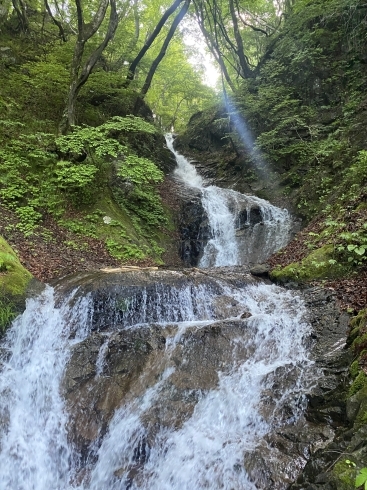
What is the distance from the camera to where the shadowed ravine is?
4.36 meters

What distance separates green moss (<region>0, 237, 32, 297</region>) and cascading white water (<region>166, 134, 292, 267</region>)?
22.5 ft

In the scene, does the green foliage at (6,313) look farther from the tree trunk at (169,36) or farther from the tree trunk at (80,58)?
the tree trunk at (169,36)

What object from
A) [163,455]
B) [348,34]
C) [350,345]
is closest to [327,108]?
[348,34]

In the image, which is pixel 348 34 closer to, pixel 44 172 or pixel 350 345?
pixel 44 172

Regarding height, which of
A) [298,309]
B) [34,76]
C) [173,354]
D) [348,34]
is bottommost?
[173,354]

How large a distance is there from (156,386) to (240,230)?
8536 mm

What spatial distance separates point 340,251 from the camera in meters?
7.37

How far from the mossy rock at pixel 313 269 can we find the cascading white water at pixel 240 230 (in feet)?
11.6

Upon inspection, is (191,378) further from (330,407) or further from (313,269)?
(313,269)

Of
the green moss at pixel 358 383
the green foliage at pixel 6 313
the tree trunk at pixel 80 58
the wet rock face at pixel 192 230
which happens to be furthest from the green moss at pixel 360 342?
the tree trunk at pixel 80 58

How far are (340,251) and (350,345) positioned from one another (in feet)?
9.33

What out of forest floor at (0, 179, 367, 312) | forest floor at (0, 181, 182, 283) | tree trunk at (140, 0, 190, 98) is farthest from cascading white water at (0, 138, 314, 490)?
tree trunk at (140, 0, 190, 98)

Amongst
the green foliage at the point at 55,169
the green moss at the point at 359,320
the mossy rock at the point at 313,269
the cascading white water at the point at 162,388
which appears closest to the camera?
the cascading white water at the point at 162,388

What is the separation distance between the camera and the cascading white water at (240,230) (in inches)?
479
